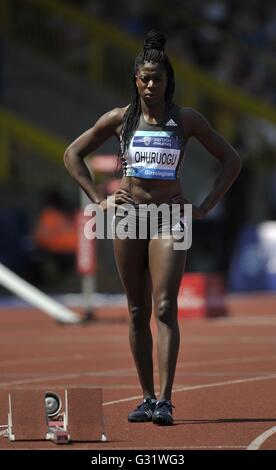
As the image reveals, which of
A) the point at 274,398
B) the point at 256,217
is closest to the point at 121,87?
the point at 256,217

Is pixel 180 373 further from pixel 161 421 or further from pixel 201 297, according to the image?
pixel 201 297

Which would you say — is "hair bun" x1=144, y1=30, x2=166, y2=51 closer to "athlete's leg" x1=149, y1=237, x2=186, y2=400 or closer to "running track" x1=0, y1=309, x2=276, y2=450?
"athlete's leg" x1=149, y1=237, x2=186, y2=400

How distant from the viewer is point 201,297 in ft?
66.6

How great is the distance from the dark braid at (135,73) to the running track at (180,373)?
182cm

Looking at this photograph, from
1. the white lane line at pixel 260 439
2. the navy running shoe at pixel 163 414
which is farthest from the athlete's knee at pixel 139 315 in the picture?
the white lane line at pixel 260 439

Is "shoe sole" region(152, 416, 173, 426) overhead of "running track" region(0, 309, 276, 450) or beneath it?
beneath

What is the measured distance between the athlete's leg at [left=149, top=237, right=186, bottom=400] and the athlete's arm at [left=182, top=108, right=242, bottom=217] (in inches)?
12.7

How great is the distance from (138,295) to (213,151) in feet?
3.42

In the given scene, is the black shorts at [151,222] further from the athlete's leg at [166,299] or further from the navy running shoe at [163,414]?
the navy running shoe at [163,414]

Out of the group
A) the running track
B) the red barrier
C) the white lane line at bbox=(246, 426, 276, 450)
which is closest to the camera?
the white lane line at bbox=(246, 426, 276, 450)

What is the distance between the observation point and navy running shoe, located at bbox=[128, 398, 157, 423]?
8797 mm

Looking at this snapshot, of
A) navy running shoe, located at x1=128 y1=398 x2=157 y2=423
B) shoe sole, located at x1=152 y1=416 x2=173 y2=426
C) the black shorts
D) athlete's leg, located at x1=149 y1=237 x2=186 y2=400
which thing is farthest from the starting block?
the black shorts

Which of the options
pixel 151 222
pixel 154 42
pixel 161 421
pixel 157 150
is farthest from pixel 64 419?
pixel 154 42

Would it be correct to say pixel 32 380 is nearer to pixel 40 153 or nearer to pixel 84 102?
pixel 40 153
